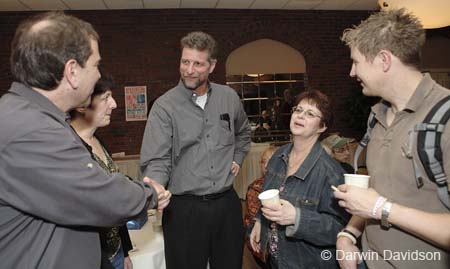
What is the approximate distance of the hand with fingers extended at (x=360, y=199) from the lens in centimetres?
128

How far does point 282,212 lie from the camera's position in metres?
1.64

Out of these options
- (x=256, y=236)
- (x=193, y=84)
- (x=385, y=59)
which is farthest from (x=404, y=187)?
(x=193, y=84)

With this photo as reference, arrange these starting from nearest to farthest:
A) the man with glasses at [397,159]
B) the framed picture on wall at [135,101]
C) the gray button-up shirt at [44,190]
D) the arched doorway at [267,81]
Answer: the gray button-up shirt at [44,190] < the man with glasses at [397,159] < the framed picture on wall at [135,101] < the arched doorway at [267,81]

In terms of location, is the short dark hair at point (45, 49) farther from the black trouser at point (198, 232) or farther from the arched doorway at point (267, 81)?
the arched doorway at point (267, 81)

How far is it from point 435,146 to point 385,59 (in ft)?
1.22

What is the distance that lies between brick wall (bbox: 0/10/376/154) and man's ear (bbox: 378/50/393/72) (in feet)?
18.7

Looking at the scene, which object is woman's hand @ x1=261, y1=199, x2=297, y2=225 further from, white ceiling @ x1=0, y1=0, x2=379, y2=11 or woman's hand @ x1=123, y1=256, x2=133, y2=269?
A: white ceiling @ x1=0, y1=0, x2=379, y2=11

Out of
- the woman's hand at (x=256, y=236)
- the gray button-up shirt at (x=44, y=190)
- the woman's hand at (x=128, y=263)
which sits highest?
the gray button-up shirt at (x=44, y=190)

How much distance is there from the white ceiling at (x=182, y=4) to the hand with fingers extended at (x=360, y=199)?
570 centimetres

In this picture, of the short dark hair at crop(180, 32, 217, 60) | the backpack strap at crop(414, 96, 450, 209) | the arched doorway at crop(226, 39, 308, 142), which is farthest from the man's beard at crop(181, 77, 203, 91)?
the arched doorway at crop(226, 39, 308, 142)

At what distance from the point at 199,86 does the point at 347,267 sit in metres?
1.42

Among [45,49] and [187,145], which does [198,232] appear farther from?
[45,49]

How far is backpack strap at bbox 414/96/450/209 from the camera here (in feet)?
3.76

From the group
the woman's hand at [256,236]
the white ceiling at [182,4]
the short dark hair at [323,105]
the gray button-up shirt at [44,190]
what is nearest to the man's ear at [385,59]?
the short dark hair at [323,105]
